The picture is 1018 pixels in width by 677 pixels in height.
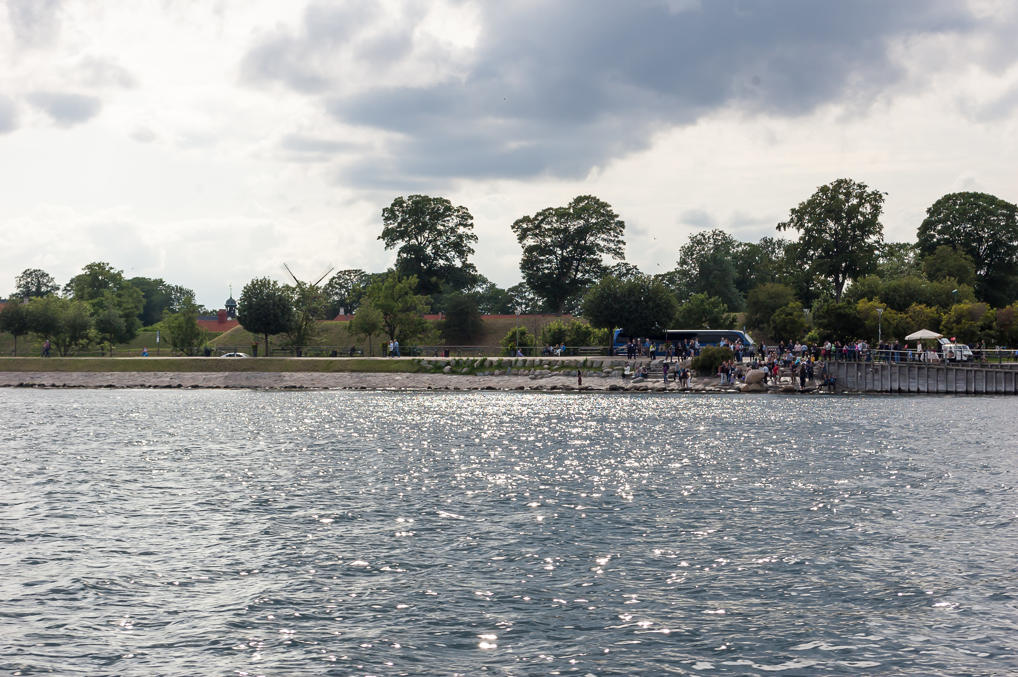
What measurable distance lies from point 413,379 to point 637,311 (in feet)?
89.9

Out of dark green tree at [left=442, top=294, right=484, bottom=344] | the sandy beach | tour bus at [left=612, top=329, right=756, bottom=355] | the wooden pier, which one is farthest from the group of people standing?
dark green tree at [left=442, top=294, right=484, bottom=344]

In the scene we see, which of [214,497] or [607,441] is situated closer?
[214,497]

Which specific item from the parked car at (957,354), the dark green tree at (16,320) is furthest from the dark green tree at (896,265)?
the dark green tree at (16,320)

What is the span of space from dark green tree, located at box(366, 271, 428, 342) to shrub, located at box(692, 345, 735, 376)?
3830 centimetres

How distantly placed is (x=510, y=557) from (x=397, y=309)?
297 ft

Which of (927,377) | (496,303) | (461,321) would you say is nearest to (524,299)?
(496,303)

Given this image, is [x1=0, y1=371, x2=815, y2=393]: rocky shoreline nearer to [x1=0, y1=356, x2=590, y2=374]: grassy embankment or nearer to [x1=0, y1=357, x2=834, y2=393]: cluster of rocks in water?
[x1=0, y1=357, x2=834, y2=393]: cluster of rocks in water

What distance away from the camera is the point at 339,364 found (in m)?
92.2

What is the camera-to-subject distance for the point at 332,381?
285 ft

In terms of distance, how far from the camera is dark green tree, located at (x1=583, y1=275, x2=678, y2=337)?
99438 mm

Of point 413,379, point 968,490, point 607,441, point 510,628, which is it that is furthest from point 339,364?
point 510,628

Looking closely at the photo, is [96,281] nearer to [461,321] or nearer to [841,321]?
[461,321]

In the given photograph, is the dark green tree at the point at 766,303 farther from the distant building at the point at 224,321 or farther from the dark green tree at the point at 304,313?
the distant building at the point at 224,321

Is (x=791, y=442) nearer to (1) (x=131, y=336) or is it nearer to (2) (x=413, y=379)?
(2) (x=413, y=379)
